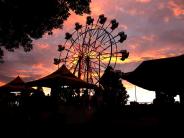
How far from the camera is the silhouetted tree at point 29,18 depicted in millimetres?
12562

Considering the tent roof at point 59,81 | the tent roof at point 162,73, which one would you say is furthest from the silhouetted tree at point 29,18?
the tent roof at point 162,73

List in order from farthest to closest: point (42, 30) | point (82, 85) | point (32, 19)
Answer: point (42, 30) < point (82, 85) < point (32, 19)

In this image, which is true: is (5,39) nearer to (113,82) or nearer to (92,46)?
(92,46)

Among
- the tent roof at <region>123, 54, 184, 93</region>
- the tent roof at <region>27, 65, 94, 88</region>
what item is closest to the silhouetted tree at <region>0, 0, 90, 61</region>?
the tent roof at <region>27, 65, 94, 88</region>

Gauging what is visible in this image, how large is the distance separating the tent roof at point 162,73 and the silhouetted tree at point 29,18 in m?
7.19

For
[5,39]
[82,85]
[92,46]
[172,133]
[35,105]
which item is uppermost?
[92,46]

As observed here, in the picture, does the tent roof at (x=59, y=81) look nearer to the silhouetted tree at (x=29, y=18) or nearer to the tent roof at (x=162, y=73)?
the silhouetted tree at (x=29, y=18)

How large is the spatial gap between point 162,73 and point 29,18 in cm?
845

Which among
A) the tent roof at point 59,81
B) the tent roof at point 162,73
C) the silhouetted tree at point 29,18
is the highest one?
the silhouetted tree at point 29,18

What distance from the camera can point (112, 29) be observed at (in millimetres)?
31391

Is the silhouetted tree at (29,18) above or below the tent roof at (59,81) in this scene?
above

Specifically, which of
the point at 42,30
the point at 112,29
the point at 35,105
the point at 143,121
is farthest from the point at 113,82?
the point at 143,121

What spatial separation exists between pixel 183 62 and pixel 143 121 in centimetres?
268

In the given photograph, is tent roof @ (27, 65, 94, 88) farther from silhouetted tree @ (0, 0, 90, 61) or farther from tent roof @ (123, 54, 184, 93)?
tent roof @ (123, 54, 184, 93)
